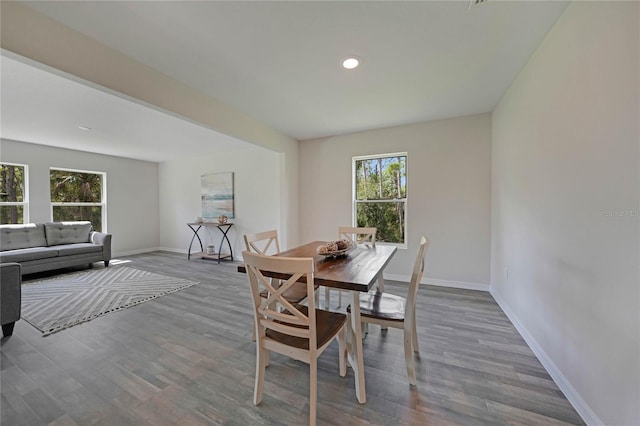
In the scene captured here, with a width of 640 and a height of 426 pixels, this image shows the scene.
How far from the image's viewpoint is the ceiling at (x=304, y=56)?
5.02 feet

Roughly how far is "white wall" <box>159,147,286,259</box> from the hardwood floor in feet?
7.97

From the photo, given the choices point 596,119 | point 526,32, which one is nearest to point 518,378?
point 596,119

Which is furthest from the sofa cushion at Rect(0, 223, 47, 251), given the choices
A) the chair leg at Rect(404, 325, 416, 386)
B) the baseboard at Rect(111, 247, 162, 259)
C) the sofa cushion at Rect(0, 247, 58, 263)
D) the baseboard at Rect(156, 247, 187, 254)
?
the chair leg at Rect(404, 325, 416, 386)

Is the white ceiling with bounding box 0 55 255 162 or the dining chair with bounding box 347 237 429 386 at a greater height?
the white ceiling with bounding box 0 55 255 162

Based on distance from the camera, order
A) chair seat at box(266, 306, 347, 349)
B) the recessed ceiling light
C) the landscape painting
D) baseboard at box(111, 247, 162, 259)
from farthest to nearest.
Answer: baseboard at box(111, 247, 162, 259) → the landscape painting → the recessed ceiling light → chair seat at box(266, 306, 347, 349)

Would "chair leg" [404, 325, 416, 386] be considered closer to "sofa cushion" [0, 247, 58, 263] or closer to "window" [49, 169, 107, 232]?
"sofa cushion" [0, 247, 58, 263]

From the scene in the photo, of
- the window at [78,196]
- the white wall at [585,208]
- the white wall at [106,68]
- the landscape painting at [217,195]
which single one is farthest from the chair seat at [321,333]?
the window at [78,196]

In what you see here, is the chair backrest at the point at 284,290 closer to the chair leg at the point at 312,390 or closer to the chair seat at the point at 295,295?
the chair leg at the point at 312,390

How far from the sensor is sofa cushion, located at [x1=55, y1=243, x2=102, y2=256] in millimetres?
4142

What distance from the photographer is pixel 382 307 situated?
1.77 meters

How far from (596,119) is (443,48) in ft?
3.72

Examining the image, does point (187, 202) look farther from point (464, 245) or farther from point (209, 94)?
point (464, 245)

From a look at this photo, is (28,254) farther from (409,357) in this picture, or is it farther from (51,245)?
(409,357)

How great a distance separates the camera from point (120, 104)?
9.11 ft
